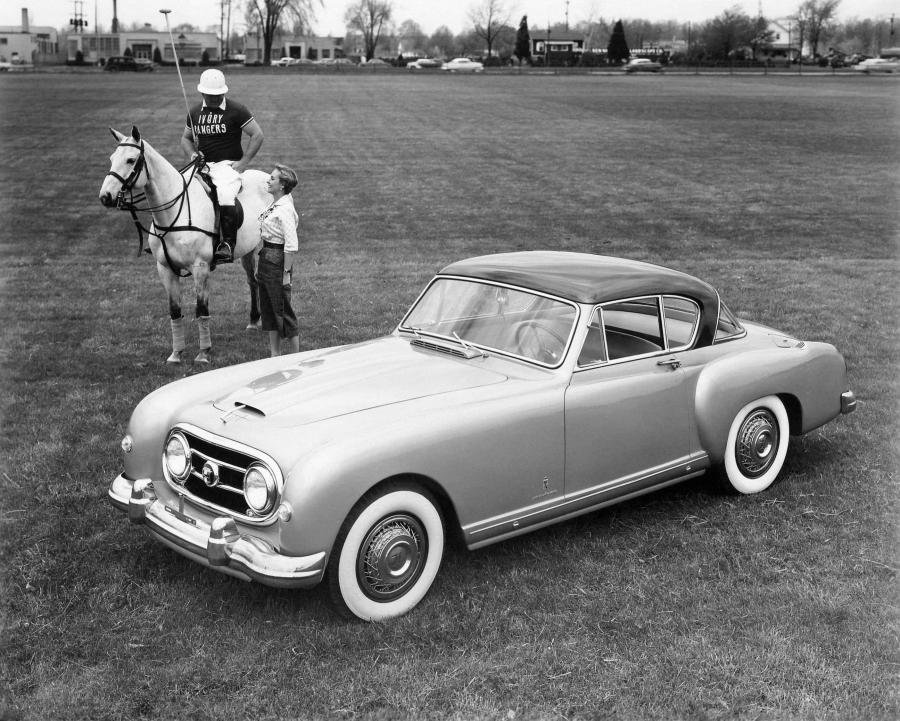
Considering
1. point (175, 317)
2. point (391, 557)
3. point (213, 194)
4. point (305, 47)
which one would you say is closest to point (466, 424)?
point (391, 557)

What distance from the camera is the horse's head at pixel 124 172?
27.2 feet

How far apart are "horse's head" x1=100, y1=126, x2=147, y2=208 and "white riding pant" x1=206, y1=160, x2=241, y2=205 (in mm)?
1071

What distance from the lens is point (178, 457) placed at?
484cm

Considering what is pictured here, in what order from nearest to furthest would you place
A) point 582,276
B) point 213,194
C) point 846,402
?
point 582,276 → point 846,402 → point 213,194

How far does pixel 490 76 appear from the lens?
65250 millimetres

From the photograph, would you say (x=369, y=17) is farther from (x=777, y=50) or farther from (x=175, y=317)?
(x=175, y=317)

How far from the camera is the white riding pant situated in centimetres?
956

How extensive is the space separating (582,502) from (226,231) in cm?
562

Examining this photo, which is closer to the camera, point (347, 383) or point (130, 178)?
point (347, 383)

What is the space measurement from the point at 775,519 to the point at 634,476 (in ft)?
3.40

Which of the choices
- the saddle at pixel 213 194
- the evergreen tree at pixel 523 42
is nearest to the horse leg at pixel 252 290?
the saddle at pixel 213 194

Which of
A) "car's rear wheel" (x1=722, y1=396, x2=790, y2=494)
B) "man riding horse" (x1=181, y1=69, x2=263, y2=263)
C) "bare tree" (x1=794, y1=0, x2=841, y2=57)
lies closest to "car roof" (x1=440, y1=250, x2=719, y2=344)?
"car's rear wheel" (x1=722, y1=396, x2=790, y2=494)

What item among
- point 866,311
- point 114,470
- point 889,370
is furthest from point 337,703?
point 866,311

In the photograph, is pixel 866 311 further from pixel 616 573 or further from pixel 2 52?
pixel 2 52
